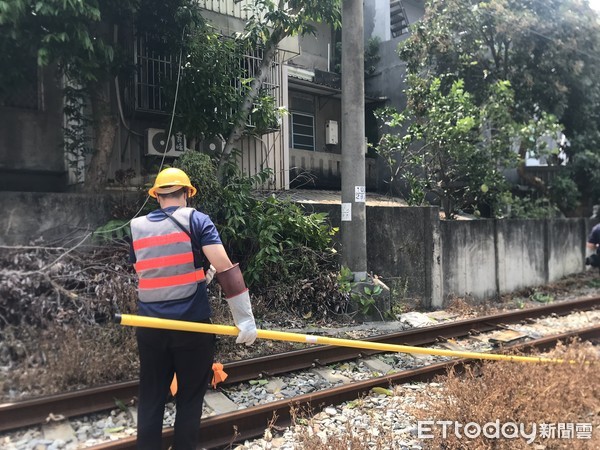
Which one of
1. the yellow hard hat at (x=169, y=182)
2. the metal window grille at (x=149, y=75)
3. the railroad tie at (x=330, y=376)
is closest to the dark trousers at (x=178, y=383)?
the yellow hard hat at (x=169, y=182)

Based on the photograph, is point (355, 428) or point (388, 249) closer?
point (355, 428)

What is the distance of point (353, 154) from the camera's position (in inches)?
310

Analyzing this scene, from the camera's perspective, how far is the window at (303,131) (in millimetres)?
13742

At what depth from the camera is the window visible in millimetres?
13742

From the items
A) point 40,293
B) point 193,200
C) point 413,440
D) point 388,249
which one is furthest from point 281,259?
point 413,440

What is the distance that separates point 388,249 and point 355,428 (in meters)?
5.74

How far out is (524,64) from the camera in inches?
485

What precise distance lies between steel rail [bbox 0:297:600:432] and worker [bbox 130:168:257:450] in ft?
4.96

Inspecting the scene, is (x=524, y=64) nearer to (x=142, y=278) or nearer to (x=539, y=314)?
(x=539, y=314)

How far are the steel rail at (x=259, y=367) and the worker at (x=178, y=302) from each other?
4.96 feet

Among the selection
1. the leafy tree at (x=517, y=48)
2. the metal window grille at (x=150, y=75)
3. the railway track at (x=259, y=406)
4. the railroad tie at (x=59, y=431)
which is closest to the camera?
the railroad tie at (x=59, y=431)

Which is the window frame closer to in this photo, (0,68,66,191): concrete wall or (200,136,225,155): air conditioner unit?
(200,136,225,155): air conditioner unit

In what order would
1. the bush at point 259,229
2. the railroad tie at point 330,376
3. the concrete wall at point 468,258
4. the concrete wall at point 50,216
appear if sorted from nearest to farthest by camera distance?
the railroad tie at point 330,376 → the concrete wall at point 50,216 → the bush at point 259,229 → the concrete wall at point 468,258

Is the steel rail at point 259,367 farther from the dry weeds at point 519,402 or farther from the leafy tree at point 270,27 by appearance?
the leafy tree at point 270,27
